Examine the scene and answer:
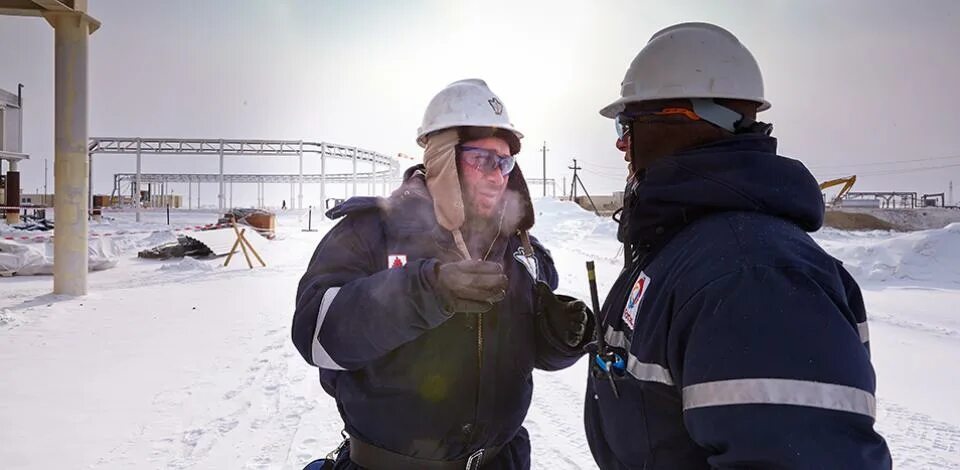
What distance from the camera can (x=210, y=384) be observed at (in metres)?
5.50

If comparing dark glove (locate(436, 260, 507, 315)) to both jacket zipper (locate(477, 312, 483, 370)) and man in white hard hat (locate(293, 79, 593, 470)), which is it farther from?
jacket zipper (locate(477, 312, 483, 370))

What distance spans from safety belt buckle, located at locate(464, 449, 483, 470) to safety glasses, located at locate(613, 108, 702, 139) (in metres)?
1.23

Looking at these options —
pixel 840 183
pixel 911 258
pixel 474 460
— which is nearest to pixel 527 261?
pixel 474 460

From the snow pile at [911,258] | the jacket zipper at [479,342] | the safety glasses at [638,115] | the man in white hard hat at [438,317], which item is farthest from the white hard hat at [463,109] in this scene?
the snow pile at [911,258]

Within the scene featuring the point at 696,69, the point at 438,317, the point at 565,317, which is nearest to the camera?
the point at 696,69

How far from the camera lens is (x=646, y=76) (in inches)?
69.5

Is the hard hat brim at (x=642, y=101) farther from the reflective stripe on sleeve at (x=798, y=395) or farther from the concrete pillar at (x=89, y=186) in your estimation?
the concrete pillar at (x=89, y=186)

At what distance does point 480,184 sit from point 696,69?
1.04m

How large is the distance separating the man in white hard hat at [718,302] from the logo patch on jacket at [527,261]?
2.18 ft

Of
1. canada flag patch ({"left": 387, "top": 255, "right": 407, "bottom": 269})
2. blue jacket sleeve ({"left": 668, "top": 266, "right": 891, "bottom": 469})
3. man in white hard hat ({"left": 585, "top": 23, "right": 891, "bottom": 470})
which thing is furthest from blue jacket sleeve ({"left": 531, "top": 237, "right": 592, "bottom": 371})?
blue jacket sleeve ({"left": 668, "top": 266, "right": 891, "bottom": 469})

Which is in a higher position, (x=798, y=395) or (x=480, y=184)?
(x=480, y=184)

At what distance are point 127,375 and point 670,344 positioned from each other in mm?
5990

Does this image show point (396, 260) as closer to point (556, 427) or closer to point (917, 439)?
point (556, 427)

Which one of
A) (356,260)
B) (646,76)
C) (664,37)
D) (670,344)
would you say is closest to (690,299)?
(670,344)
